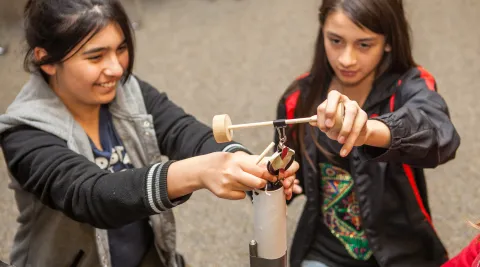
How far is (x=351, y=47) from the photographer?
3.70ft

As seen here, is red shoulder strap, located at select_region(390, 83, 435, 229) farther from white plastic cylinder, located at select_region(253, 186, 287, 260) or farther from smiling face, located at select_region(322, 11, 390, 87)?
white plastic cylinder, located at select_region(253, 186, 287, 260)

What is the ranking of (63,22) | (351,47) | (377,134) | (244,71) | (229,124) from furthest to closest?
(244,71)
(351,47)
(63,22)
(377,134)
(229,124)

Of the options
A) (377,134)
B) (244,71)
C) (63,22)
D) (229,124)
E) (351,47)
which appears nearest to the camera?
(229,124)

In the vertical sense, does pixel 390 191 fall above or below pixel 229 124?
below

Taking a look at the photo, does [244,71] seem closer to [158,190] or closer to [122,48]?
[122,48]

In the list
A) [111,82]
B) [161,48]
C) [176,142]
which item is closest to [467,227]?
[176,142]

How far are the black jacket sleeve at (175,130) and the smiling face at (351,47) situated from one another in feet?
0.94

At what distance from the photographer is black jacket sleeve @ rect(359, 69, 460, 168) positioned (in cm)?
90

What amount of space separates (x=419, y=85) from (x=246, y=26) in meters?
1.81

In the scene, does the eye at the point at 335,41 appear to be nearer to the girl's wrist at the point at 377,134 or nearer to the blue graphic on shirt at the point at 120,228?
the girl's wrist at the point at 377,134

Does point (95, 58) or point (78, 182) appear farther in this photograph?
point (95, 58)

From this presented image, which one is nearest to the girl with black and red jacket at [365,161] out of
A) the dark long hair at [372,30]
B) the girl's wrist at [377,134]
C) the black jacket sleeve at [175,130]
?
the dark long hair at [372,30]

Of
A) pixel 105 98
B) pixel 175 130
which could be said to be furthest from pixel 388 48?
pixel 105 98

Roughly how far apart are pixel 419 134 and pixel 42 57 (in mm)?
674
